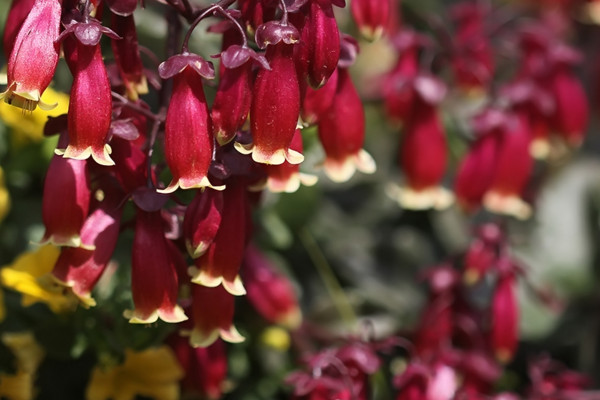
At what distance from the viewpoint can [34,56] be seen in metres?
0.68

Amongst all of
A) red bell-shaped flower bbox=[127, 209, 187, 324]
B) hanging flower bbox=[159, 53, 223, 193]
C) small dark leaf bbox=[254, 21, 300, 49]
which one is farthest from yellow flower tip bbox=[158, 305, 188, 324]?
small dark leaf bbox=[254, 21, 300, 49]

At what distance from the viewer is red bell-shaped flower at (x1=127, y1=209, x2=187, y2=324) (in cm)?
75

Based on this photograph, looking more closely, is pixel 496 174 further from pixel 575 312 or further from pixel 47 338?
pixel 47 338

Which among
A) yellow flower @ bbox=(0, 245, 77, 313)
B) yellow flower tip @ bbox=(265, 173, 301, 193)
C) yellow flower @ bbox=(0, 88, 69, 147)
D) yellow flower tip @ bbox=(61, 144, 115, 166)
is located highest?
yellow flower tip @ bbox=(61, 144, 115, 166)

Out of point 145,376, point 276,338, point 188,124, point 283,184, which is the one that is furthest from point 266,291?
point 188,124

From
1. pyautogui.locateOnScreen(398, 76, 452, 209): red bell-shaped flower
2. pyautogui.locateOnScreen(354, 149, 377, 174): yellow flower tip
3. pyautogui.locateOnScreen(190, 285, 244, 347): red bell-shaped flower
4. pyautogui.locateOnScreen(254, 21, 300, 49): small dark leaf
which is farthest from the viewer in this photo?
pyautogui.locateOnScreen(398, 76, 452, 209): red bell-shaped flower

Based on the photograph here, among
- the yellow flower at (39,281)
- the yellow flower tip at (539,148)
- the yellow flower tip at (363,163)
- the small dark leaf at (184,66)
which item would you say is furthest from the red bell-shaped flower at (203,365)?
the yellow flower tip at (539,148)

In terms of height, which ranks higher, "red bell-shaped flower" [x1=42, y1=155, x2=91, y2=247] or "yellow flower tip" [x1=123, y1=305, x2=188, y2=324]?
"red bell-shaped flower" [x1=42, y1=155, x2=91, y2=247]

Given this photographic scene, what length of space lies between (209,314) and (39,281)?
0.48ft

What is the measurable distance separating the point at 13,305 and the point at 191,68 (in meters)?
0.42

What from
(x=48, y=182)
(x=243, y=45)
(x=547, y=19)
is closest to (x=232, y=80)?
(x=243, y=45)

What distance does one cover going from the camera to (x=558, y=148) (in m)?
1.31

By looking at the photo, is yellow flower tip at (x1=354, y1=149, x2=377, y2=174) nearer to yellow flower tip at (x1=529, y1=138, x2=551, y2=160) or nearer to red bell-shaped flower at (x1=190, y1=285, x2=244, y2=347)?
red bell-shaped flower at (x1=190, y1=285, x2=244, y2=347)

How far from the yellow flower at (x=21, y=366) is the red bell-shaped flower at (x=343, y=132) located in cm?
34
